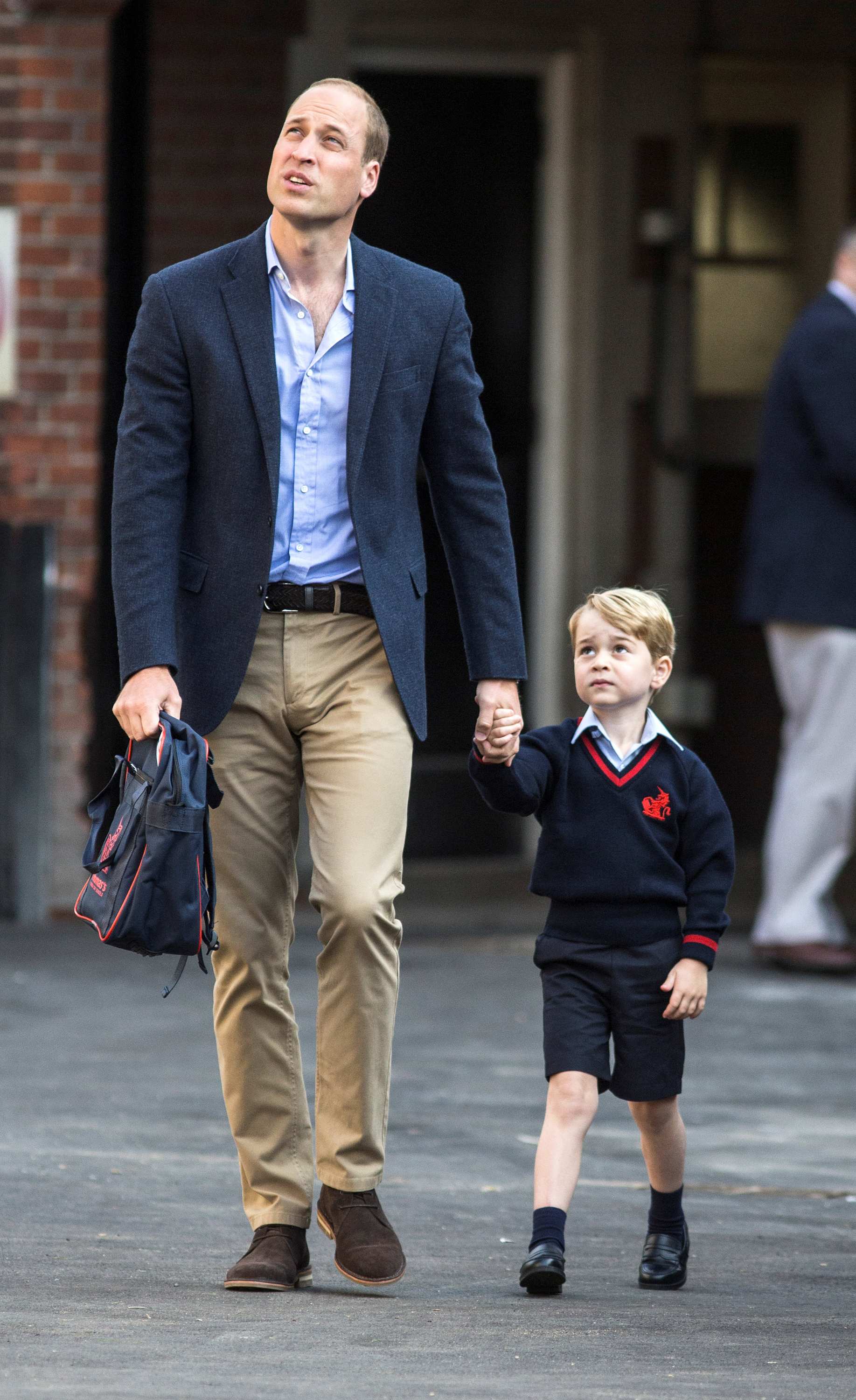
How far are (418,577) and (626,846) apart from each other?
626 mm

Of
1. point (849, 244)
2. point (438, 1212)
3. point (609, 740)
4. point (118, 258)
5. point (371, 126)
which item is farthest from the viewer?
point (118, 258)

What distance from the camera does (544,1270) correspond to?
13.8ft

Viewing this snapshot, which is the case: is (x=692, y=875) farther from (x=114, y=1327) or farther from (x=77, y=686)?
(x=77, y=686)

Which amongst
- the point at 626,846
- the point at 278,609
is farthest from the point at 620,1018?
the point at 278,609

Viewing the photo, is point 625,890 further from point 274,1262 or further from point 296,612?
point 274,1262

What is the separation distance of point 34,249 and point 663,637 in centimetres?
456

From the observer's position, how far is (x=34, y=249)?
837 cm

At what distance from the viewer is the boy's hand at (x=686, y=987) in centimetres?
433

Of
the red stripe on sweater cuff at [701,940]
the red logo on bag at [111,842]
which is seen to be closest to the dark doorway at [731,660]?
the red stripe on sweater cuff at [701,940]

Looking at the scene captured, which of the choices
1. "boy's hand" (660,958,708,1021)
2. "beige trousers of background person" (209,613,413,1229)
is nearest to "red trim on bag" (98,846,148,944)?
"beige trousers of background person" (209,613,413,1229)

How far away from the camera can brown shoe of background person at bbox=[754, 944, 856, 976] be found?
7.88m

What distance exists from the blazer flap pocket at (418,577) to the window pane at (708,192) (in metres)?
6.08

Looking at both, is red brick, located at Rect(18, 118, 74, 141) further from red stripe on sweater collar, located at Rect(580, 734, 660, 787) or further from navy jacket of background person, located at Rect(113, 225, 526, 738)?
red stripe on sweater collar, located at Rect(580, 734, 660, 787)

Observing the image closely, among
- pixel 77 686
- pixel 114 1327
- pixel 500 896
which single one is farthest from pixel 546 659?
pixel 114 1327
